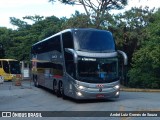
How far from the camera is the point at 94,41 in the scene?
1928 centimetres

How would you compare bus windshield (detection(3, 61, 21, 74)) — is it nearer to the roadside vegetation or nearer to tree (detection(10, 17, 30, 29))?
the roadside vegetation

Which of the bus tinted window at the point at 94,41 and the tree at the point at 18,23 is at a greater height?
the tree at the point at 18,23

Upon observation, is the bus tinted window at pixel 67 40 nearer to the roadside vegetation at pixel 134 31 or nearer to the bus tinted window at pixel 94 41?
the bus tinted window at pixel 94 41

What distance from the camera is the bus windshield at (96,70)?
61.5 ft

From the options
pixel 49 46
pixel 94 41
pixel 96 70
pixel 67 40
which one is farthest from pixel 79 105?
pixel 49 46

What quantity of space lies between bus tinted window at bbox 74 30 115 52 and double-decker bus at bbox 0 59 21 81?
2914 cm

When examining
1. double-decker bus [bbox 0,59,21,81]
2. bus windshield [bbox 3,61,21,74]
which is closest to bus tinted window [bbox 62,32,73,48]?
double-decker bus [bbox 0,59,21,81]

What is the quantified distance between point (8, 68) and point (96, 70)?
30550 millimetres

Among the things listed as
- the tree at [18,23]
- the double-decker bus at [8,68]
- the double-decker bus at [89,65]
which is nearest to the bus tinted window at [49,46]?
the double-decker bus at [89,65]

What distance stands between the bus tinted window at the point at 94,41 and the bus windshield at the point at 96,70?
63cm

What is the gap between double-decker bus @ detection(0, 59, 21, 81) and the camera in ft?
156

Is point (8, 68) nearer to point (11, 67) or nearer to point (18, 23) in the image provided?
point (11, 67)

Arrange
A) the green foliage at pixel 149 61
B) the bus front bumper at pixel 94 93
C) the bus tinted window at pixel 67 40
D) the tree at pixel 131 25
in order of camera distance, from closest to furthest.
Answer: the bus front bumper at pixel 94 93 < the bus tinted window at pixel 67 40 < the green foliage at pixel 149 61 < the tree at pixel 131 25

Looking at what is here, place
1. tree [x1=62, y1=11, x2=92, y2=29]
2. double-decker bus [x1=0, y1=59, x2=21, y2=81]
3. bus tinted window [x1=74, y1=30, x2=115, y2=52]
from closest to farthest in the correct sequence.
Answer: bus tinted window [x1=74, y1=30, x2=115, y2=52]
tree [x1=62, y1=11, x2=92, y2=29]
double-decker bus [x1=0, y1=59, x2=21, y2=81]
